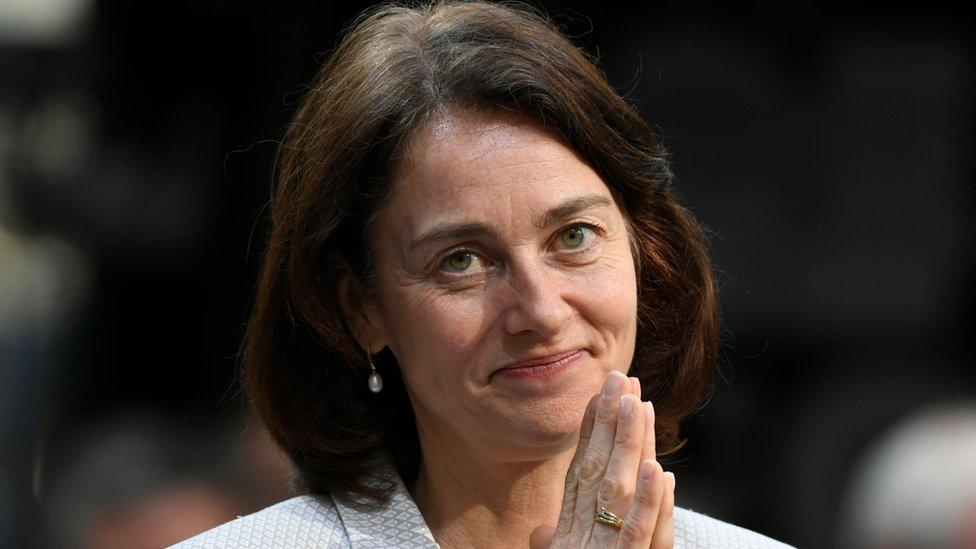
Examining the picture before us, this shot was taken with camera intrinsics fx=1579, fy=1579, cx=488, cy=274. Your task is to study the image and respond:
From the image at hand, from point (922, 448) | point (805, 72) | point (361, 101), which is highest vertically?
point (805, 72)

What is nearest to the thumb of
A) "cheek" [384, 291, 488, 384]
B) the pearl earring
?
"cheek" [384, 291, 488, 384]

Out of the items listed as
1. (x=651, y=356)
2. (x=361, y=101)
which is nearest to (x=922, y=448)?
(x=651, y=356)

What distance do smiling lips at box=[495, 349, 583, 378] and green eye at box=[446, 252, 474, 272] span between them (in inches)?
7.7

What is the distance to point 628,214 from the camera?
10.1ft

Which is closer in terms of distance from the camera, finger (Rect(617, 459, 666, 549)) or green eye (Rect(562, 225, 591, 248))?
finger (Rect(617, 459, 666, 549))

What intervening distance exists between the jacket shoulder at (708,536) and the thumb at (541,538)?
36cm

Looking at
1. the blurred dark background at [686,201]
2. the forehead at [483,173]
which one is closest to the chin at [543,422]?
the forehead at [483,173]

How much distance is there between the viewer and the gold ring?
2645mm

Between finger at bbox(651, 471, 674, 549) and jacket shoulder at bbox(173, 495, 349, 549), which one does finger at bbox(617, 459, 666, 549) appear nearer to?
finger at bbox(651, 471, 674, 549)

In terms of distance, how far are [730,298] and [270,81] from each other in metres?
1.61

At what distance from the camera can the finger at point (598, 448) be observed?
267 centimetres

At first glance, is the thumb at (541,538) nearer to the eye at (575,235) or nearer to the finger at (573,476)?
the finger at (573,476)

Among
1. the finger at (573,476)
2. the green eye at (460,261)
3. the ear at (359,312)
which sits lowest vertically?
the finger at (573,476)

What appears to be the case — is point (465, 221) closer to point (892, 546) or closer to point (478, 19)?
point (478, 19)
